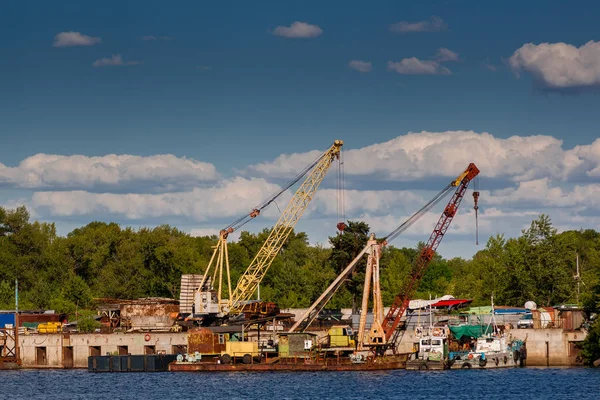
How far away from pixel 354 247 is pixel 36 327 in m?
44.4

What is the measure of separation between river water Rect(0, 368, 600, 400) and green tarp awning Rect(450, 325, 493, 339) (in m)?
7.30

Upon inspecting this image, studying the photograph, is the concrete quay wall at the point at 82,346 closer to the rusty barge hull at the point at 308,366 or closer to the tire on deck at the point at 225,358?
the tire on deck at the point at 225,358

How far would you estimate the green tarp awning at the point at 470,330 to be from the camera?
419ft

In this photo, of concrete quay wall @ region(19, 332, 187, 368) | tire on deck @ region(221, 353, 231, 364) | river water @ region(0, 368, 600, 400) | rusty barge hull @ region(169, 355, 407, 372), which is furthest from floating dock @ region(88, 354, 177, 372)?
tire on deck @ region(221, 353, 231, 364)

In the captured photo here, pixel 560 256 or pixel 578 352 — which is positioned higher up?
pixel 560 256

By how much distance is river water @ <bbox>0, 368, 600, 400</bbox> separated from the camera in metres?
101

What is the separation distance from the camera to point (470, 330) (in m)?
129

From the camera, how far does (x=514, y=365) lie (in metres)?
124

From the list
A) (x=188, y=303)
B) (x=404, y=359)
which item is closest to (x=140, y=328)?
(x=188, y=303)

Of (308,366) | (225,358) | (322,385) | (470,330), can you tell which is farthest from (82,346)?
(470,330)

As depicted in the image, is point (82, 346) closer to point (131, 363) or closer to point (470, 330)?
point (131, 363)

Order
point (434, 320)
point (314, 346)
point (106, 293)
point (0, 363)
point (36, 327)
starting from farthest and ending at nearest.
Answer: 1. point (106, 293)
2. point (36, 327)
3. point (0, 363)
4. point (434, 320)
5. point (314, 346)

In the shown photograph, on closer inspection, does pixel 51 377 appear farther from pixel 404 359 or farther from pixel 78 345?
pixel 404 359

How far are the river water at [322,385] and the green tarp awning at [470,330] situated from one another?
288 inches
